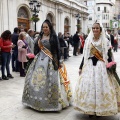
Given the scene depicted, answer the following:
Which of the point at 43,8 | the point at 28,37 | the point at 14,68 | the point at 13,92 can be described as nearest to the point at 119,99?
the point at 13,92

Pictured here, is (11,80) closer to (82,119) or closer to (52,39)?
(52,39)

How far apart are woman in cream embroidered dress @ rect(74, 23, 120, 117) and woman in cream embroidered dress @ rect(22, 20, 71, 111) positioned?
0.49 metres

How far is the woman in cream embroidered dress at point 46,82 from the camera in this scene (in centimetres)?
419

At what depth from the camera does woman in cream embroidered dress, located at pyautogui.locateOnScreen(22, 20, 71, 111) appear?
4191mm

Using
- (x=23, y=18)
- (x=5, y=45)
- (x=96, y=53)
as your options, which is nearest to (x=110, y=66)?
(x=96, y=53)

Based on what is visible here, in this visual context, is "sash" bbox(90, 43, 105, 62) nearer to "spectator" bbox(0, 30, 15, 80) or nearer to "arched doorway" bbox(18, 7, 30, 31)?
"spectator" bbox(0, 30, 15, 80)

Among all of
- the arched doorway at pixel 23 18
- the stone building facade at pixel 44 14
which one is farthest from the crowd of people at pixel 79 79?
the arched doorway at pixel 23 18

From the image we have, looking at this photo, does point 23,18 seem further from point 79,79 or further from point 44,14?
point 79,79

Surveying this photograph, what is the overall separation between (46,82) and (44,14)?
18.6 metres

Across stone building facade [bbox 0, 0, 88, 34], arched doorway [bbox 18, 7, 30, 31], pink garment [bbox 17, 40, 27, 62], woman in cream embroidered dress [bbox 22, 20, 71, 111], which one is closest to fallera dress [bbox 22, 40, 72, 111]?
woman in cream embroidered dress [bbox 22, 20, 71, 111]

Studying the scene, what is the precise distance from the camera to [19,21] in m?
18.6

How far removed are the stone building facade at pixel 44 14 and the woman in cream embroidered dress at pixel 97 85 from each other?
8.11 m

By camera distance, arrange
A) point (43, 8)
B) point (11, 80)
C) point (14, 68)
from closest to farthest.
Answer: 1. point (11, 80)
2. point (14, 68)
3. point (43, 8)

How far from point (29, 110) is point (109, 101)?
1505mm
